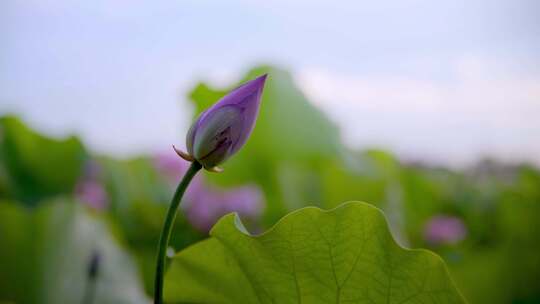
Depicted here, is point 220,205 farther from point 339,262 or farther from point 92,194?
point 339,262

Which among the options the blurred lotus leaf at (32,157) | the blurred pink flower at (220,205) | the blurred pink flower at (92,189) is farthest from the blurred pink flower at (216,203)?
the blurred lotus leaf at (32,157)

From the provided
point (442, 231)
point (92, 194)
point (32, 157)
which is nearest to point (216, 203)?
point (92, 194)

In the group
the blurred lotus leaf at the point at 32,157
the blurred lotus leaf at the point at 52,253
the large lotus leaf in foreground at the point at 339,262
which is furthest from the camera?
the blurred lotus leaf at the point at 32,157

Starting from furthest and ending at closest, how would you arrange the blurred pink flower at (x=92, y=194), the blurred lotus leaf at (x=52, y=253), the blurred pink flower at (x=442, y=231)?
the blurred pink flower at (x=442, y=231)
the blurred pink flower at (x=92, y=194)
the blurred lotus leaf at (x=52, y=253)

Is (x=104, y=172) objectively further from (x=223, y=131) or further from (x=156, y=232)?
Result: (x=223, y=131)

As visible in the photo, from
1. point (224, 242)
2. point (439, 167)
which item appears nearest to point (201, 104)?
point (224, 242)

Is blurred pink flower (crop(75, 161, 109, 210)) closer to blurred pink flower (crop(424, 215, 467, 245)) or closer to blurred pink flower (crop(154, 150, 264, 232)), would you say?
blurred pink flower (crop(154, 150, 264, 232))

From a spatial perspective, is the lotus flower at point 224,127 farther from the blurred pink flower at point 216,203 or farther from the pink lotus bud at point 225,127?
the blurred pink flower at point 216,203

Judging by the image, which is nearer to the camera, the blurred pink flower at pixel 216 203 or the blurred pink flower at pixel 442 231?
the blurred pink flower at pixel 216 203
